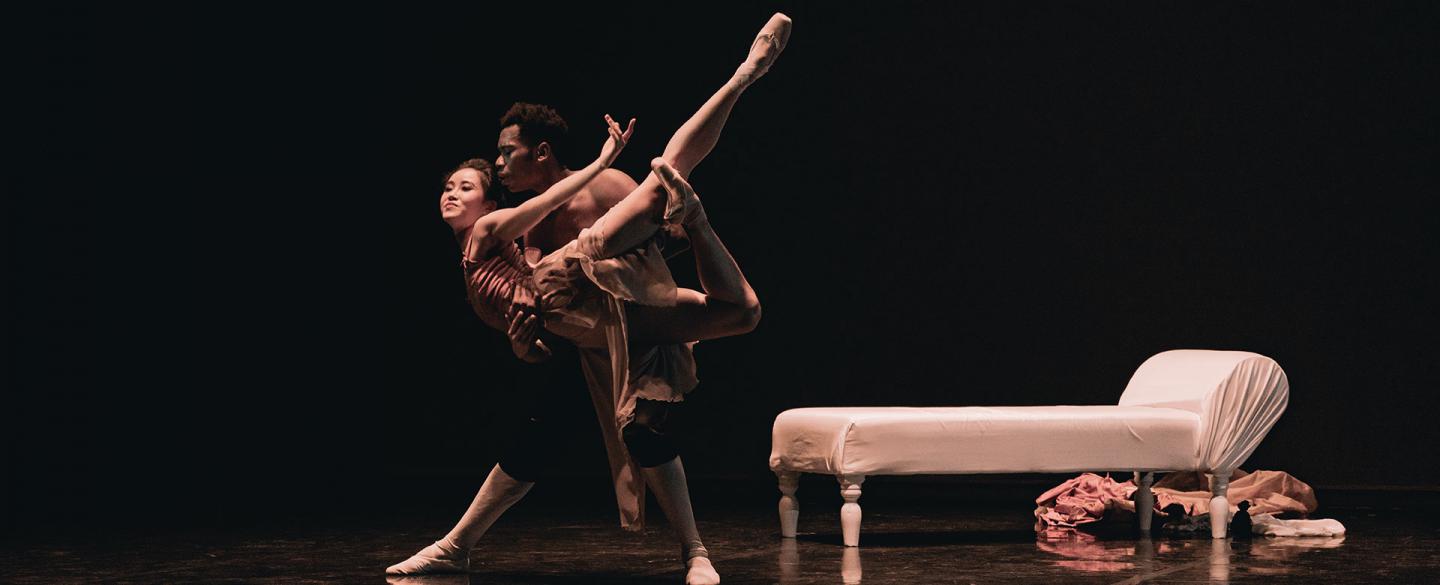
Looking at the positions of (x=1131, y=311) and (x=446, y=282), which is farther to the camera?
(x=446, y=282)

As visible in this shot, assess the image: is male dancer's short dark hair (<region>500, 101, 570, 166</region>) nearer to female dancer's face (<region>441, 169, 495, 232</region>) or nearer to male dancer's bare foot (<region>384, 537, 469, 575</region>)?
female dancer's face (<region>441, 169, 495, 232</region>)

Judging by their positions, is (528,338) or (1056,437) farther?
(1056,437)

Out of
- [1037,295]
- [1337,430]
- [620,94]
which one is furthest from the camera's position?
[620,94]

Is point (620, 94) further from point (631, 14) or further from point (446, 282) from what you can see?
point (446, 282)

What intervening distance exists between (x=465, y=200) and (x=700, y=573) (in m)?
1.09

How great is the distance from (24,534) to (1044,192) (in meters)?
4.12

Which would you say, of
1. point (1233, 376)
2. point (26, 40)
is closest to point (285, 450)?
point (26, 40)

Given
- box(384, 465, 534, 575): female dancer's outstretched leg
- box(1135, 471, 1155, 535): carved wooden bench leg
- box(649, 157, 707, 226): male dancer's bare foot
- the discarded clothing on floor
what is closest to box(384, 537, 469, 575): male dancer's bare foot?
box(384, 465, 534, 575): female dancer's outstretched leg

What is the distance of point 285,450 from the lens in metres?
7.88

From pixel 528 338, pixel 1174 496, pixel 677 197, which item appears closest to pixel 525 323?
pixel 528 338

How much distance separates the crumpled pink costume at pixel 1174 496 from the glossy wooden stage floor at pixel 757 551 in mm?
166

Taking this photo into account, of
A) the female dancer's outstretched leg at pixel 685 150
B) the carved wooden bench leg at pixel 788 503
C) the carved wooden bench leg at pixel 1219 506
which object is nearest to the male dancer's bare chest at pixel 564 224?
the female dancer's outstretched leg at pixel 685 150

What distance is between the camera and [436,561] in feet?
13.7

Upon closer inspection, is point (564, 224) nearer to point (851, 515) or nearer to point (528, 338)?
point (528, 338)
